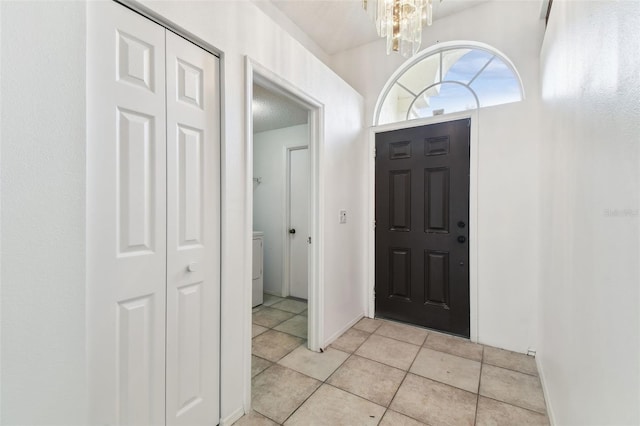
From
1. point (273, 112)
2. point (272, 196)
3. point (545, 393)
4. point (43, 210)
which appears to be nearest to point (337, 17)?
point (273, 112)

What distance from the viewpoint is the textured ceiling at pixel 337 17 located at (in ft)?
8.21

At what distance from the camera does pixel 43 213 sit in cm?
87

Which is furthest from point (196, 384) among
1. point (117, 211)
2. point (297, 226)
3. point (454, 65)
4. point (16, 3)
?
point (454, 65)

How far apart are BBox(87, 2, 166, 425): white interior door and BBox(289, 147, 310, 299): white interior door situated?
8.72 ft

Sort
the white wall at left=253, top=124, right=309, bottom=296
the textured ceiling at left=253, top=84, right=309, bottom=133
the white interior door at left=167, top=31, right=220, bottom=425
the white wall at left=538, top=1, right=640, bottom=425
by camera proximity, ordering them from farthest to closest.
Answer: the white wall at left=253, top=124, right=309, bottom=296
the textured ceiling at left=253, top=84, right=309, bottom=133
the white interior door at left=167, top=31, right=220, bottom=425
the white wall at left=538, top=1, right=640, bottom=425

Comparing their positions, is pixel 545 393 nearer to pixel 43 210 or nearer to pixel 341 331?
pixel 341 331

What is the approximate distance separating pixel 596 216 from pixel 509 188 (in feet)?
5.22

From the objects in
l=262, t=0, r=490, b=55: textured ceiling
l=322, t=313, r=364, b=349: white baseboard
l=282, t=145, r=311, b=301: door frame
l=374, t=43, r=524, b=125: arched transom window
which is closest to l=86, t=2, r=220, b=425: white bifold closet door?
l=322, t=313, r=364, b=349: white baseboard

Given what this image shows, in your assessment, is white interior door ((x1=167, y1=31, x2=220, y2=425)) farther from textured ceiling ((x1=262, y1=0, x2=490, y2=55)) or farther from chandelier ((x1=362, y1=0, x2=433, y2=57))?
textured ceiling ((x1=262, y1=0, x2=490, y2=55))

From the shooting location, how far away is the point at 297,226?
395cm

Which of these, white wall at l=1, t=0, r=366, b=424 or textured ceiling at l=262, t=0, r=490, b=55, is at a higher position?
textured ceiling at l=262, t=0, r=490, b=55

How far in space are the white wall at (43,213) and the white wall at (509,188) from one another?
110 inches

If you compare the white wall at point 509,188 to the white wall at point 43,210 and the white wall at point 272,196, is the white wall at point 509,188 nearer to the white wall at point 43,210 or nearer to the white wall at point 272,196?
the white wall at point 272,196

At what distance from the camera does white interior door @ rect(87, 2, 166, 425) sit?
105cm
